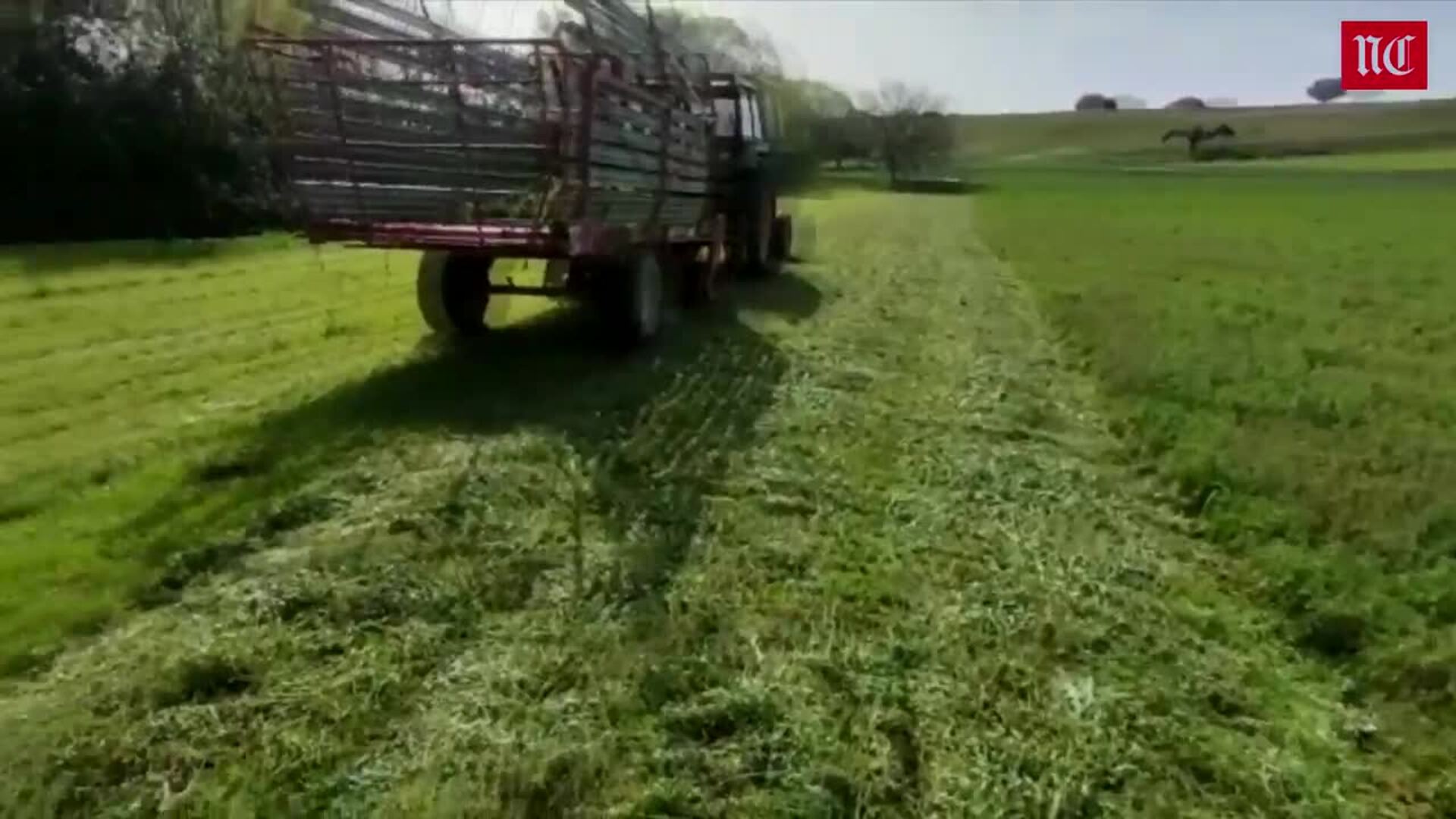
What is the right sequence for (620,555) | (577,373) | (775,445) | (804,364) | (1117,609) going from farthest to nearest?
(804,364) < (577,373) < (775,445) < (620,555) < (1117,609)

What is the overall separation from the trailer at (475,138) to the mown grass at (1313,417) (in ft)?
11.0

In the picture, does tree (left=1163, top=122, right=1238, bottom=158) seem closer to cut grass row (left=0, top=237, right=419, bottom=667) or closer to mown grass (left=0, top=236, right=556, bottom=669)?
cut grass row (left=0, top=237, right=419, bottom=667)

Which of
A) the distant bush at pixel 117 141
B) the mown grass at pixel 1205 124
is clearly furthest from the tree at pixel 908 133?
the distant bush at pixel 117 141

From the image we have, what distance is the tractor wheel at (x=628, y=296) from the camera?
9.02 metres

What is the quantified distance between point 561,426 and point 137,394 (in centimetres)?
307

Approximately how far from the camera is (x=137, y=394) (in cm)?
830

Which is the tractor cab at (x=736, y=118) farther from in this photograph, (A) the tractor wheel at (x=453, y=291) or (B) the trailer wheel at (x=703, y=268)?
(A) the tractor wheel at (x=453, y=291)

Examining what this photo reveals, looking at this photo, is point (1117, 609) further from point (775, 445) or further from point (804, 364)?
point (804, 364)

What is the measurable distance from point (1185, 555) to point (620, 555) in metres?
2.32

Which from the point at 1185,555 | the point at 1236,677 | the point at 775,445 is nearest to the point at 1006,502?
the point at 1185,555

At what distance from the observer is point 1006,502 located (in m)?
6.11

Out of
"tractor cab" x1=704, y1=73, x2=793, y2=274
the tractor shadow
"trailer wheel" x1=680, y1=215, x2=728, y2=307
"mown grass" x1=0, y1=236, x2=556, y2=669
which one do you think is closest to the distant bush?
"mown grass" x1=0, y1=236, x2=556, y2=669

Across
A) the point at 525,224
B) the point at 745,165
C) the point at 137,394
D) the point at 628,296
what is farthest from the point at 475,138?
the point at 745,165

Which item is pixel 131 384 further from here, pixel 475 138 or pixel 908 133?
pixel 908 133
